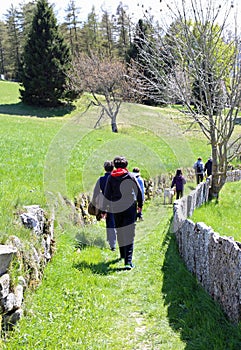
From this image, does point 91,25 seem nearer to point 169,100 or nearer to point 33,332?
point 169,100

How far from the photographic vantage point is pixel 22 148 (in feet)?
46.3

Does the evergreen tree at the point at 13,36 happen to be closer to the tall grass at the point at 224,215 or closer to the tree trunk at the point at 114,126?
the tree trunk at the point at 114,126

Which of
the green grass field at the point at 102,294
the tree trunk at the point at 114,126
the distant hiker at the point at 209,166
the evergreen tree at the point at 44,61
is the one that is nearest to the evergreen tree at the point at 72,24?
the evergreen tree at the point at 44,61

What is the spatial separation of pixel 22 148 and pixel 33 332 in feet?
34.3

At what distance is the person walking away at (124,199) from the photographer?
6992mm

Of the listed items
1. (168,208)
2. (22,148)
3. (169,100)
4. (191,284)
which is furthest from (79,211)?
(169,100)

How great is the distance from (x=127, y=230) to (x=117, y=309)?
1.88 metres

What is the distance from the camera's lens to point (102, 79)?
36.4 m

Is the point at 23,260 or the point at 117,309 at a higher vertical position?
the point at 23,260

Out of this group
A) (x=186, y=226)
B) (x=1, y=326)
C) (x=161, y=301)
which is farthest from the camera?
(x=186, y=226)

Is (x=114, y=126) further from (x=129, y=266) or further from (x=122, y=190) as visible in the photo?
(x=129, y=266)

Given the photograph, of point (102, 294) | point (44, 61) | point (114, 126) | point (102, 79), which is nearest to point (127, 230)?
point (102, 294)

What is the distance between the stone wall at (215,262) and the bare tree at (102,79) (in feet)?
92.0

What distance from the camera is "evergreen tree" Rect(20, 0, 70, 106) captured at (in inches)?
1558
